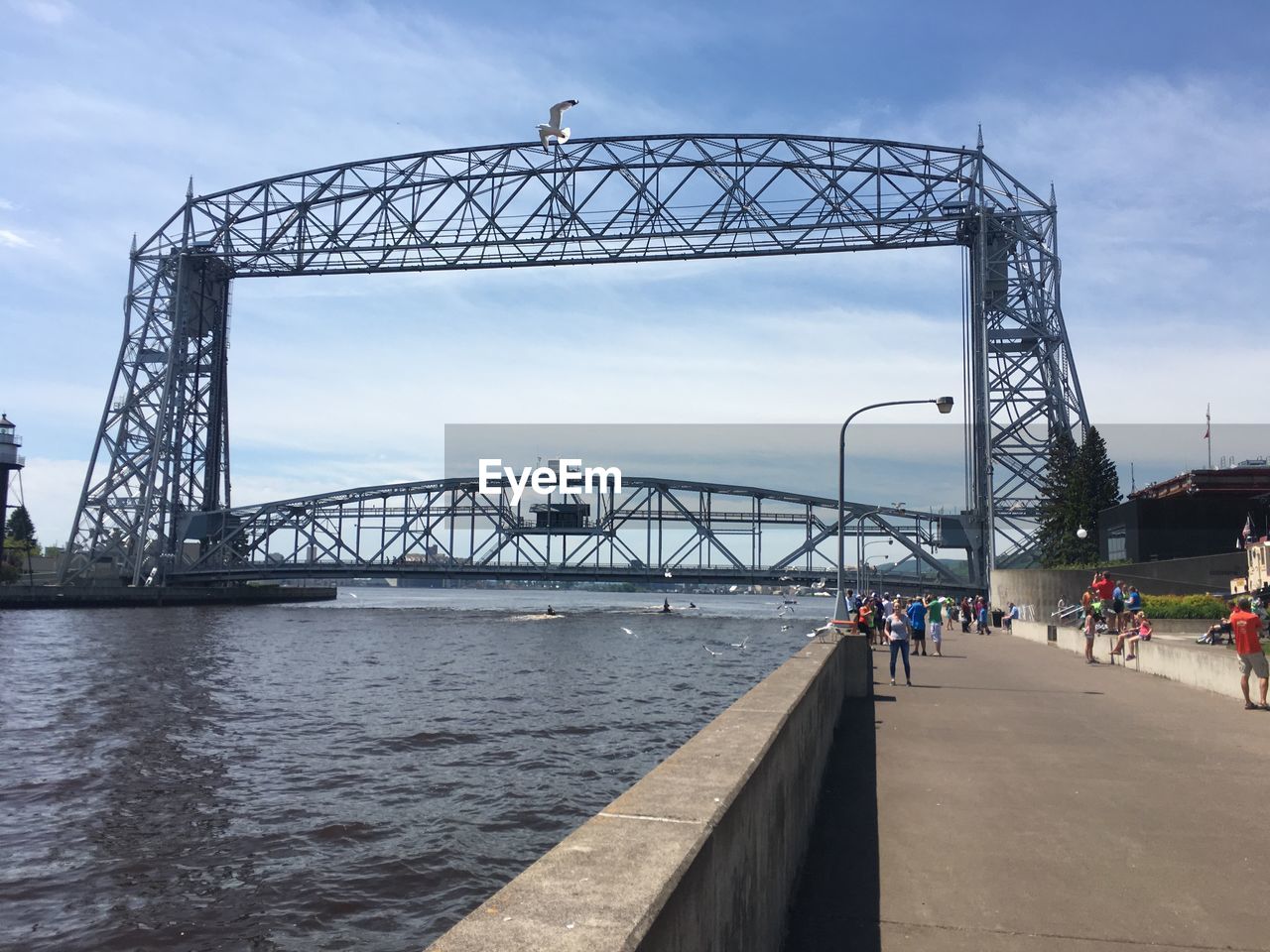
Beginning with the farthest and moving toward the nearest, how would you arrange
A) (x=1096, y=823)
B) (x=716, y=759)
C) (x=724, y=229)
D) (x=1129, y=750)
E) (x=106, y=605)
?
1. (x=106, y=605)
2. (x=724, y=229)
3. (x=1129, y=750)
4. (x=1096, y=823)
5. (x=716, y=759)

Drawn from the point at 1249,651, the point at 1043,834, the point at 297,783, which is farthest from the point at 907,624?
the point at 1043,834

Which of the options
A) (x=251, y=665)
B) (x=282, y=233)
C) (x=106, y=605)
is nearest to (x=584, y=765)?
(x=251, y=665)

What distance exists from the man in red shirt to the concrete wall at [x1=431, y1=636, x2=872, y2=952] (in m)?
10.3

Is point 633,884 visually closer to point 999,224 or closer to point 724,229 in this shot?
point 724,229

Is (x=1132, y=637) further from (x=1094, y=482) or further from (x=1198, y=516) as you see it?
(x=1094, y=482)

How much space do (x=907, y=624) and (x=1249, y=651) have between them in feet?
22.0

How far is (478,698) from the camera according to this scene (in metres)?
28.2

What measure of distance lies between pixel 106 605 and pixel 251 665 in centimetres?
4784

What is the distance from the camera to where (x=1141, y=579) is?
137ft

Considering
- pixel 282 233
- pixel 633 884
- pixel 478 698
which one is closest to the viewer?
pixel 633 884

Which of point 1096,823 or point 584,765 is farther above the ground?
point 1096,823

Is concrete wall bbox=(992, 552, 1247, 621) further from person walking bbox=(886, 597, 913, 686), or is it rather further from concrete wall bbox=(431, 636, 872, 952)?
concrete wall bbox=(431, 636, 872, 952)

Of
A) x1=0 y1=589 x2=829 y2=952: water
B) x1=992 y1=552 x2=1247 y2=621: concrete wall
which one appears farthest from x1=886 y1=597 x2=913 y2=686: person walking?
x1=992 y1=552 x2=1247 y2=621: concrete wall

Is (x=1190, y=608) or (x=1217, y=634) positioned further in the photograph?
(x=1190, y=608)
